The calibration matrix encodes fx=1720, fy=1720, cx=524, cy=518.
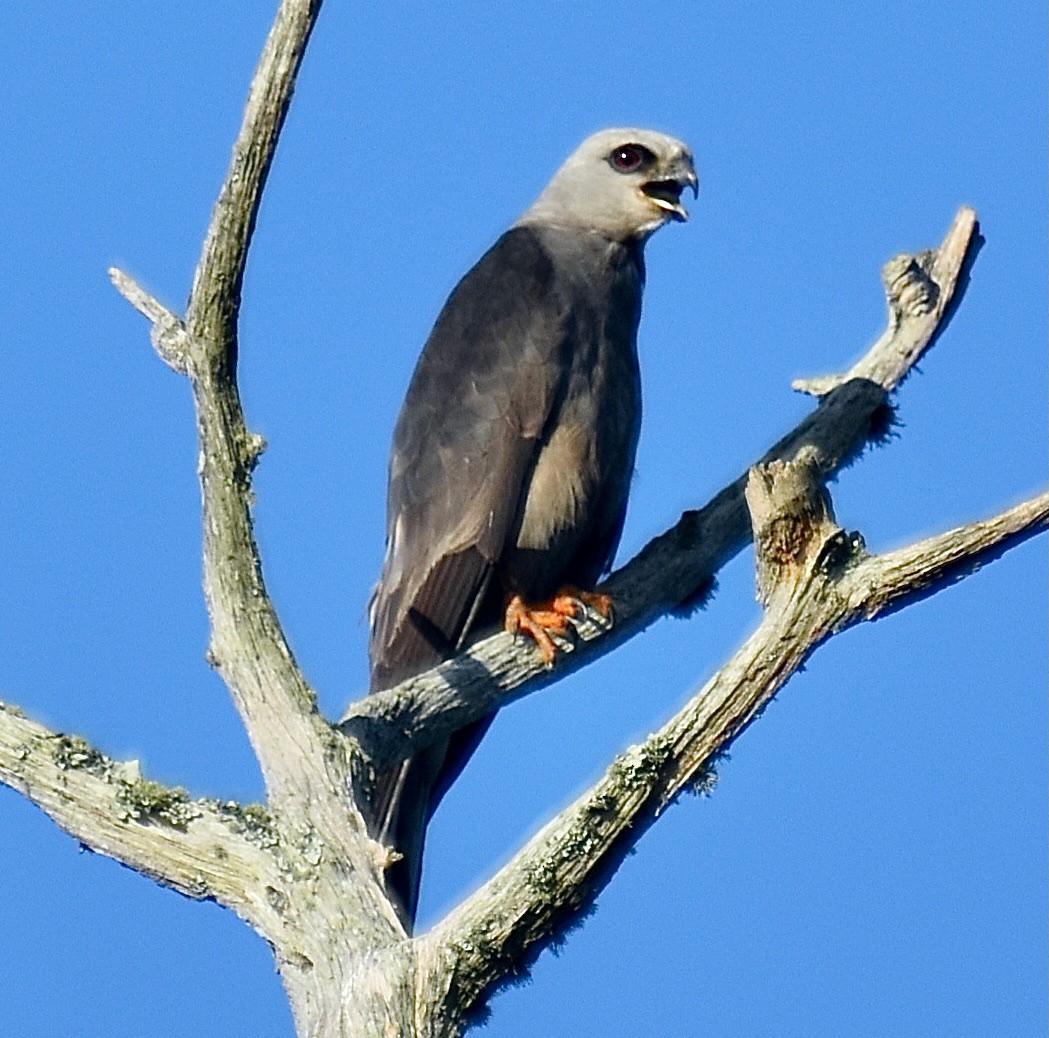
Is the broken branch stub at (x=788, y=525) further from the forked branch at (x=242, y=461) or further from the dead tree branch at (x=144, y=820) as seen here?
the dead tree branch at (x=144, y=820)

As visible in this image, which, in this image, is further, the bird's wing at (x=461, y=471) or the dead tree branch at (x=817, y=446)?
the bird's wing at (x=461, y=471)

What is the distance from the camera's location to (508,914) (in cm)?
419

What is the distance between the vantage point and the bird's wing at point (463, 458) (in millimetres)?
6594

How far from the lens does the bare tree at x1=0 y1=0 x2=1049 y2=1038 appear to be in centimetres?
412

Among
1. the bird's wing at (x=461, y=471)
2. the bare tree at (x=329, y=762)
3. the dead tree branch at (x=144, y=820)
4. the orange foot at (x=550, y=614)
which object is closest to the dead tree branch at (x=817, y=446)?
the orange foot at (x=550, y=614)

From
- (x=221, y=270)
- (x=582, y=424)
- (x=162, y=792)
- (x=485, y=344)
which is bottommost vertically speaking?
(x=162, y=792)

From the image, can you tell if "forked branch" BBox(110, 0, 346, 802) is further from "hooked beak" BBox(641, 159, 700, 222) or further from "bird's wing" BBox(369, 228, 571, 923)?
"hooked beak" BBox(641, 159, 700, 222)

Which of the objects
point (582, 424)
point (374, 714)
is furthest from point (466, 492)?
point (374, 714)

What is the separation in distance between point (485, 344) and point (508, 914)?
322 centimetres

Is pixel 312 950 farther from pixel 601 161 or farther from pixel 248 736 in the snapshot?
pixel 601 161

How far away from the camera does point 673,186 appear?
7.64 meters

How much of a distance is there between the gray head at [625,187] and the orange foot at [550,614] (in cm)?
184

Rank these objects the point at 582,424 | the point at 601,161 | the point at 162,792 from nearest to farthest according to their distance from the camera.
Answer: the point at 162,792 → the point at 582,424 → the point at 601,161

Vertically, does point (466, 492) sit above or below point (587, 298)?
below
